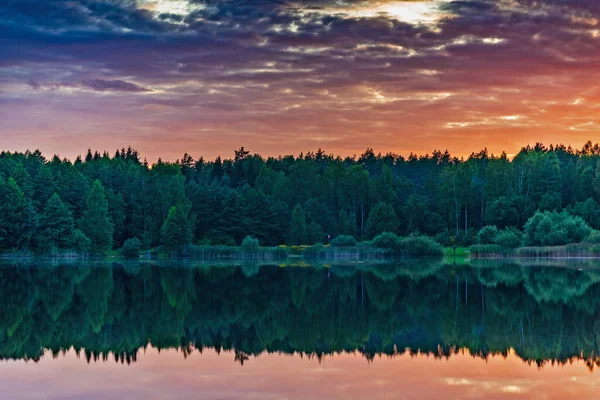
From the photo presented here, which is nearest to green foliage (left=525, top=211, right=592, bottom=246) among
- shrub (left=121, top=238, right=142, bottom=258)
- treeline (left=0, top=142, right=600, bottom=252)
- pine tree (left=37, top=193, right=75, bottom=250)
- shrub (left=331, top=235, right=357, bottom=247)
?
treeline (left=0, top=142, right=600, bottom=252)

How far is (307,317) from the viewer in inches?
1089

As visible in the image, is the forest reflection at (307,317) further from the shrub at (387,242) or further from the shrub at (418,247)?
the shrub at (387,242)

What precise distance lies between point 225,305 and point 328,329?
813 centimetres

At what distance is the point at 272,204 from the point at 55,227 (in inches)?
1246

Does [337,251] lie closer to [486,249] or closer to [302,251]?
[302,251]

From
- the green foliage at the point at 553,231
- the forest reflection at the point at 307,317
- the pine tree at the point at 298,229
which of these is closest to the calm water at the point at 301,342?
the forest reflection at the point at 307,317

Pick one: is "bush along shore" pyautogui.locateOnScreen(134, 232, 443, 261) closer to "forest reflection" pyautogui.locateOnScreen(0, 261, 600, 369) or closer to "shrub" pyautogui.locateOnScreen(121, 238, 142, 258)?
"shrub" pyautogui.locateOnScreen(121, 238, 142, 258)

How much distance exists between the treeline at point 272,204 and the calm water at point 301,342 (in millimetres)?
52199

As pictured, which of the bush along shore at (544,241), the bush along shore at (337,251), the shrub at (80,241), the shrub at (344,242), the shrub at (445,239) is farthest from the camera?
the shrub at (445,239)

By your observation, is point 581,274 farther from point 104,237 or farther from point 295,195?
point 295,195

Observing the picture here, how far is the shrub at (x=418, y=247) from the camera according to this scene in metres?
80.4

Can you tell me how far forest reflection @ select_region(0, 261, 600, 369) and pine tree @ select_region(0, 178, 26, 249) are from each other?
149 feet

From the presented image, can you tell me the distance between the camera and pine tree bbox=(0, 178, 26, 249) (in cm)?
8819

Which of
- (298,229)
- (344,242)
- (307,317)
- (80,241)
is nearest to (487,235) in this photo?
(344,242)
